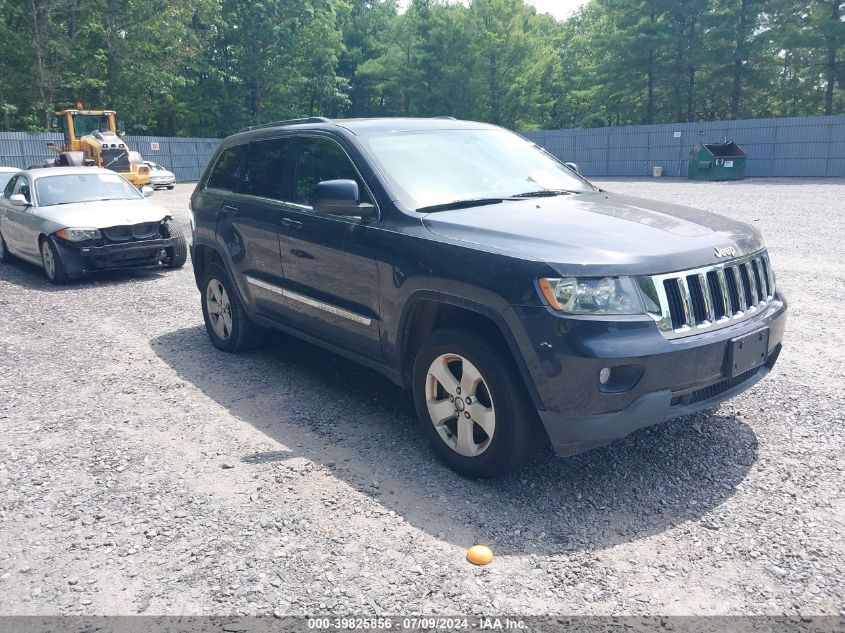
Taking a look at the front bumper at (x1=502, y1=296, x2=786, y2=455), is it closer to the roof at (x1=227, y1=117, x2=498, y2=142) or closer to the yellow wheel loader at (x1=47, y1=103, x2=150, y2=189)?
the roof at (x1=227, y1=117, x2=498, y2=142)

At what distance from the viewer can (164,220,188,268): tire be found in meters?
10.4

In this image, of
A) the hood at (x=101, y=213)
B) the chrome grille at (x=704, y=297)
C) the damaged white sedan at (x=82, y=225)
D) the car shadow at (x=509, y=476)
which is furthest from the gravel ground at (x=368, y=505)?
the hood at (x=101, y=213)

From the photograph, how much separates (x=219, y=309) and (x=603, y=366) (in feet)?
13.3

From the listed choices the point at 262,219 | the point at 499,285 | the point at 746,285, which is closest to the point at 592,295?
the point at 499,285

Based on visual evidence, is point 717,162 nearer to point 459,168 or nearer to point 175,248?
point 175,248

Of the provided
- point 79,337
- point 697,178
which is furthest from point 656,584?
point 697,178

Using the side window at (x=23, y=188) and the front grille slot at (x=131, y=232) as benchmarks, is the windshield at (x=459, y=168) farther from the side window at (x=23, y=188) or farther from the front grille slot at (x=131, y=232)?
the side window at (x=23, y=188)

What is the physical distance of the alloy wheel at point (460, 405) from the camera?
366 centimetres

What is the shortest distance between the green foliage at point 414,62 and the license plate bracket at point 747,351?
38893 millimetres

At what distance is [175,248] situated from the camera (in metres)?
10.5

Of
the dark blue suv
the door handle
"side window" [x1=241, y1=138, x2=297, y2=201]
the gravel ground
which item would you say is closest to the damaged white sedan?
the gravel ground

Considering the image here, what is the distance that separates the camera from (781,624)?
2.67m

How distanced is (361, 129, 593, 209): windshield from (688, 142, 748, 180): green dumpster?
2510 cm

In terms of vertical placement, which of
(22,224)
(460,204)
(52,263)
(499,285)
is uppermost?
(460,204)
